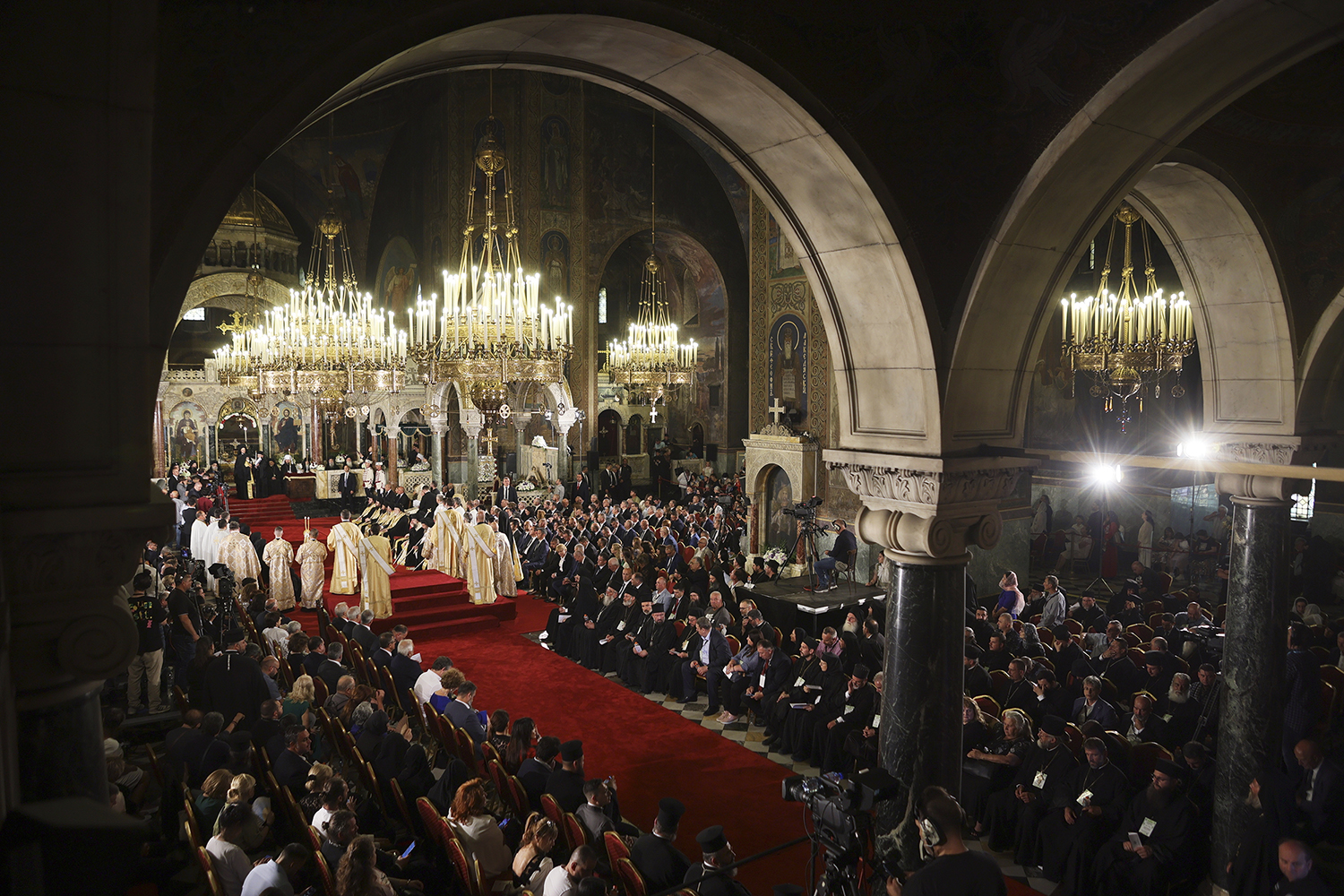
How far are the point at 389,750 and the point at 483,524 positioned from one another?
797 cm

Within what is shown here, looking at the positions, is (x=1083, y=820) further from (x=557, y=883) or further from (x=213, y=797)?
(x=213, y=797)

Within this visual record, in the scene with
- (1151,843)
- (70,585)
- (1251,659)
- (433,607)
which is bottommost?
(433,607)

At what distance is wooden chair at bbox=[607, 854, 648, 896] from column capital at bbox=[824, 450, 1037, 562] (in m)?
2.33

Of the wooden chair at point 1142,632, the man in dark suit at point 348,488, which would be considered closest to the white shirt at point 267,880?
the wooden chair at point 1142,632

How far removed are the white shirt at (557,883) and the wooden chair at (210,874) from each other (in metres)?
1.75

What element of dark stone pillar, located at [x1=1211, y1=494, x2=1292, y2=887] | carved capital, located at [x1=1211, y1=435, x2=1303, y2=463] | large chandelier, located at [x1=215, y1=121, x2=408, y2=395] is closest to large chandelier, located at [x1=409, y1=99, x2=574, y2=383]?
large chandelier, located at [x1=215, y1=121, x2=408, y2=395]

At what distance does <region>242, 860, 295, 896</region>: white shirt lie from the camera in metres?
4.32

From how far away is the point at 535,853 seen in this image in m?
4.87

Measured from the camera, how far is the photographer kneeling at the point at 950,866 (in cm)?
306

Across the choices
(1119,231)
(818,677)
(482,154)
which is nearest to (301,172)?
(482,154)

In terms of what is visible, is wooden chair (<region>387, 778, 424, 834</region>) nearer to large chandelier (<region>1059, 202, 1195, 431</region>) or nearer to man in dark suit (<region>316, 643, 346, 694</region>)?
man in dark suit (<region>316, 643, 346, 694</region>)

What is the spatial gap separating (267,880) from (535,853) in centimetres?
140

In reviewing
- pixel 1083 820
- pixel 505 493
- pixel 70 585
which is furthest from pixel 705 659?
pixel 505 493

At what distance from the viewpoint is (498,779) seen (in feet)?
20.2
